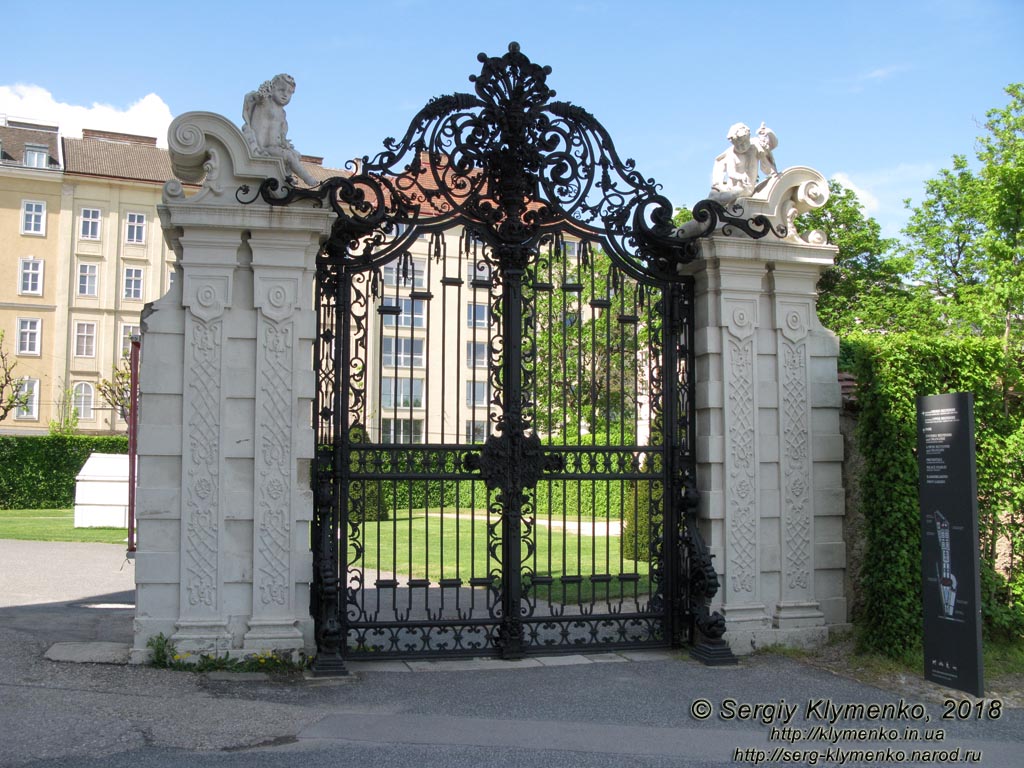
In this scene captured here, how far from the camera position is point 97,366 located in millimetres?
42375

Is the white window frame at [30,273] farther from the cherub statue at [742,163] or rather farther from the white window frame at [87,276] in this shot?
the cherub statue at [742,163]

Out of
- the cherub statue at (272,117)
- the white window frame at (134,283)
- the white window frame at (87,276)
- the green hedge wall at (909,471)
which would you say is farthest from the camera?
the white window frame at (134,283)

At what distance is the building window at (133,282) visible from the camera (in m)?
42.4

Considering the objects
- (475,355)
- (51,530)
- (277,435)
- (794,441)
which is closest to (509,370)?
(475,355)

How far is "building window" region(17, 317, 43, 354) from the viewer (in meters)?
42.0

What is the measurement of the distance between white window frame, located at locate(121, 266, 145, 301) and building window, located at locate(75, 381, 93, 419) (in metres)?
4.49

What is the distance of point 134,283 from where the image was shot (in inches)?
1672

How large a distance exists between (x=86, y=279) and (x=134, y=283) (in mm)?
2215

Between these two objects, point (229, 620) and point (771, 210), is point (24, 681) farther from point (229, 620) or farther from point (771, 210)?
point (771, 210)

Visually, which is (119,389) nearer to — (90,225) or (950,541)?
(90,225)

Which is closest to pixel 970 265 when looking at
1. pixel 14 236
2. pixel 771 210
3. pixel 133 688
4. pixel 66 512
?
pixel 771 210

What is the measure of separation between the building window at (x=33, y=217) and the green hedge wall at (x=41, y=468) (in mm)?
16396

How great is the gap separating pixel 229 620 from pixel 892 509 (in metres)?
5.47

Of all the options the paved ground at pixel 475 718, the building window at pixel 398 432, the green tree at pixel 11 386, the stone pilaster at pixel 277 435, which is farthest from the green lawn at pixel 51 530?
the stone pilaster at pixel 277 435
